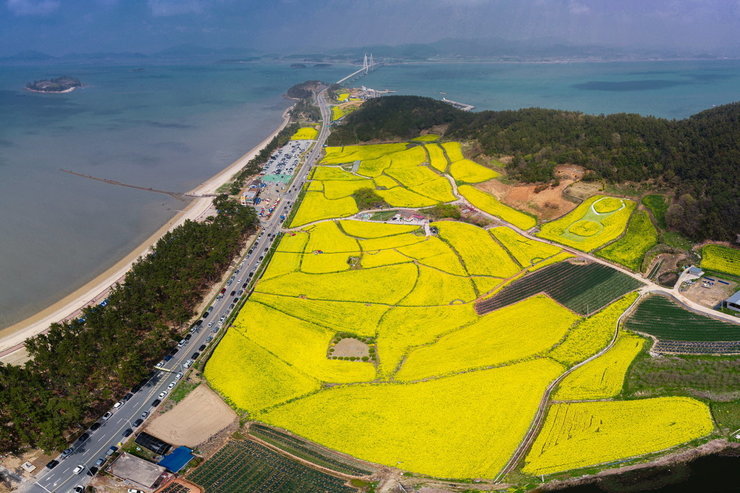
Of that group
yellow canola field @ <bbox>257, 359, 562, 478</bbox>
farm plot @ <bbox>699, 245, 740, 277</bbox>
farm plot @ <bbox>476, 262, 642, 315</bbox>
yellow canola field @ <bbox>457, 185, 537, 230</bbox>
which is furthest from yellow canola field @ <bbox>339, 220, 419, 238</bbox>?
farm plot @ <bbox>699, 245, 740, 277</bbox>

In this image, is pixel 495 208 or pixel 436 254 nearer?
pixel 436 254

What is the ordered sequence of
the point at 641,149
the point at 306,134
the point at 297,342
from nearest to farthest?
the point at 297,342
the point at 641,149
the point at 306,134

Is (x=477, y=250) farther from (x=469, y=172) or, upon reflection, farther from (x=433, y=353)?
(x=469, y=172)

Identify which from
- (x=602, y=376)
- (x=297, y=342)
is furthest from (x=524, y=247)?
(x=297, y=342)

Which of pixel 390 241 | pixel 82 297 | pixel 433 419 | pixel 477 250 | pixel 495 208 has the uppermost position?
pixel 495 208

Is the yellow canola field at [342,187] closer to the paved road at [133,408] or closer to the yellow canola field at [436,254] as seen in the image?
the paved road at [133,408]

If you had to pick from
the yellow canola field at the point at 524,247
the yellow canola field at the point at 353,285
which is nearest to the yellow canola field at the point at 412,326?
the yellow canola field at the point at 353,285

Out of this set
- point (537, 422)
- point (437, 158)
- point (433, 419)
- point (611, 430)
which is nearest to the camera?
point (611, 430)
